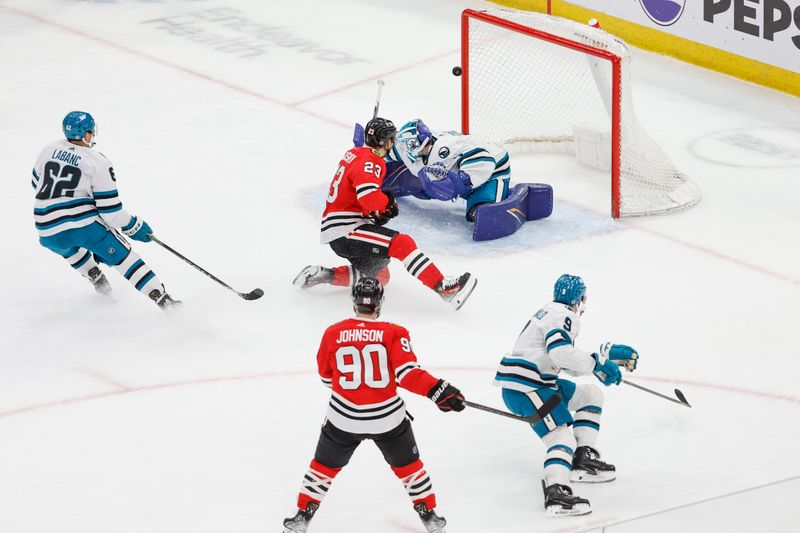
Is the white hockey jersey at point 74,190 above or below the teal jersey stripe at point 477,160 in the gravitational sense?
above

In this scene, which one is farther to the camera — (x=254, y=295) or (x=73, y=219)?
(x=254, y=295)

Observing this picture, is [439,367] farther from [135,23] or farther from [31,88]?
[135,23]

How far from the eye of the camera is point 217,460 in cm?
473

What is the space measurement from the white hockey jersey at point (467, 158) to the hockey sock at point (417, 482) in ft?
8.84

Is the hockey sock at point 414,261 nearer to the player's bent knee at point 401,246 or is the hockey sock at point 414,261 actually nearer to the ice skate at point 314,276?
the player's bent knee at point 401,246

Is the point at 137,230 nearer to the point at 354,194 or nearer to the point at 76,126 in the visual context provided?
the point at 76,126

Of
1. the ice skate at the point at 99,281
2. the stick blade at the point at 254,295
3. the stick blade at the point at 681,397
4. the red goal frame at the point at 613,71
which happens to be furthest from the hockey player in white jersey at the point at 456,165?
the stick blade at the point at 681,397

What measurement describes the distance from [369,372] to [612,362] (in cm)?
91

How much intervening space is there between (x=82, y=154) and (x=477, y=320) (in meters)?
1.76

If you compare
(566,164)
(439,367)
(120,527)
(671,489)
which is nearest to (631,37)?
(566,164)

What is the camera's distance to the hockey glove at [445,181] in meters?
6.61

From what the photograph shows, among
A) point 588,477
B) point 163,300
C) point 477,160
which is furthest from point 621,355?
point 477,160

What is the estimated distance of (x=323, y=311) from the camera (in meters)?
5.90

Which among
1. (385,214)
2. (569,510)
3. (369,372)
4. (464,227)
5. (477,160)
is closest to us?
(369,372)
